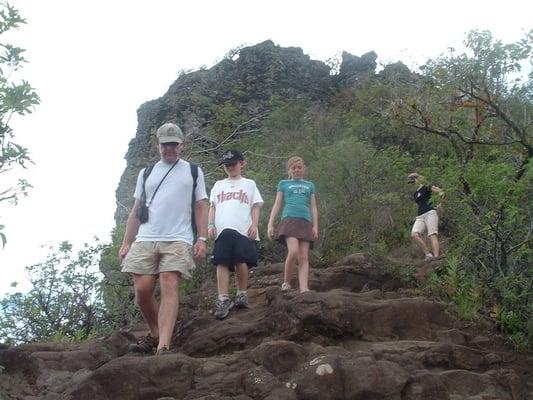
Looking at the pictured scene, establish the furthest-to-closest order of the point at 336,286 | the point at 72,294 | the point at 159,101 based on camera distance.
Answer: the point at 159,101, the point at 72,294, the point at 336,286

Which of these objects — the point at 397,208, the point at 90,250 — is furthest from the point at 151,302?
the point at 397,208

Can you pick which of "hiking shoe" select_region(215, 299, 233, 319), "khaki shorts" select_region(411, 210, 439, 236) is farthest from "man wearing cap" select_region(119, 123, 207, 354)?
"khaki shorts" select_region(411, 210, 439, 236)

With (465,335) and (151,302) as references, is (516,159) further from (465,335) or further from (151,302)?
(151,302)

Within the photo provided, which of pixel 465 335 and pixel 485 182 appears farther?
pixel 485 182

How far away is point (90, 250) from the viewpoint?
1084 cm

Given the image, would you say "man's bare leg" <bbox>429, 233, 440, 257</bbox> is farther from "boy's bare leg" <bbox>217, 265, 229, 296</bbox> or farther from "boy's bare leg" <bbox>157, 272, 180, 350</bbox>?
"boy's bare leg" <bbox>157, 272, 180, 350</bbox>

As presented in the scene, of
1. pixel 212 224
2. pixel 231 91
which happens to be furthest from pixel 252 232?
pixel 231 91

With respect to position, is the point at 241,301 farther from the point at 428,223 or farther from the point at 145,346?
the point at 428,223

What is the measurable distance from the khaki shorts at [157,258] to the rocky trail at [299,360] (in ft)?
2.26

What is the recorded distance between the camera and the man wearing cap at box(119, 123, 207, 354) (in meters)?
5.85

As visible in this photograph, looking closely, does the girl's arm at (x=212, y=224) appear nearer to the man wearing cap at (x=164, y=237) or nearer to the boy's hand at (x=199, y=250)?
the man wearing cap at (x=164, y=237)

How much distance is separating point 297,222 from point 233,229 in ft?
2.98

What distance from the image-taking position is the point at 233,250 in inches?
276

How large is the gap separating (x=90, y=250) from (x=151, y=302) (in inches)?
196
